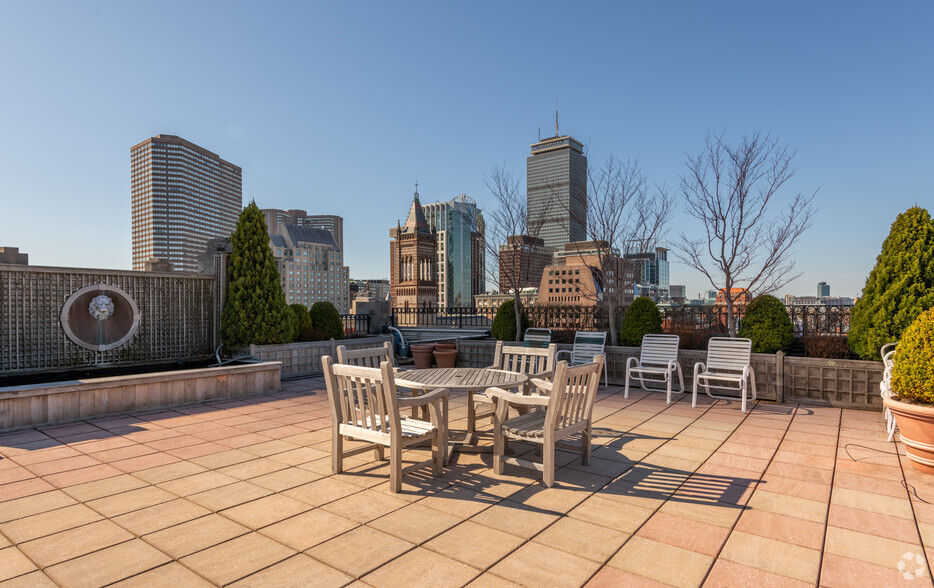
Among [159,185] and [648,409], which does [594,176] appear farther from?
[159,185]

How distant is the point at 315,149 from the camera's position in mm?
15398

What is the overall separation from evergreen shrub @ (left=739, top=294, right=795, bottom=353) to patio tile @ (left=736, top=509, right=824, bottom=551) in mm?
4689

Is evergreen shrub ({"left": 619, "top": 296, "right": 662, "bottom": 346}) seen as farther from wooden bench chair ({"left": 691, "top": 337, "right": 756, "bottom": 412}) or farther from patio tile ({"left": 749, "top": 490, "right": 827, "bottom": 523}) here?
patio tile ({"left": 749, "top": 490, "right": 827, "bottom": 523})

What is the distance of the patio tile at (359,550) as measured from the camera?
2223 mm

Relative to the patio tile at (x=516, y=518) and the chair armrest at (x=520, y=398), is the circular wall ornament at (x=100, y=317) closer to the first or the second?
the chair armrest at (x=520, y=398)

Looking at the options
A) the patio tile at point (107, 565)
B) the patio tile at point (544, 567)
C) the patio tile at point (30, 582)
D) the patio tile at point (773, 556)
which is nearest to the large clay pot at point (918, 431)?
the patio tile at point (773, 556)

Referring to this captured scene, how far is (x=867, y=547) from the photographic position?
2.43 meters

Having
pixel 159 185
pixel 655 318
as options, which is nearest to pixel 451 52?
pixel 655 318

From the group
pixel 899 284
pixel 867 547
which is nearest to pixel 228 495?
pixel 867 547

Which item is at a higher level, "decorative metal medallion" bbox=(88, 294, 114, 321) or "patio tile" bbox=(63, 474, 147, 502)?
"decorative metal medallion" bbox=(88, 294, 114, 321)

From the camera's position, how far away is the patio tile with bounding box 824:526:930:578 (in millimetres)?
2311

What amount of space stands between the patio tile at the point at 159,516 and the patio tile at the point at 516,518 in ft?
5.42

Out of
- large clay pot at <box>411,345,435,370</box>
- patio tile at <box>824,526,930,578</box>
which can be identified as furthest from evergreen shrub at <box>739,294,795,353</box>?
large clay pot at <box>411,345,435,370</box>

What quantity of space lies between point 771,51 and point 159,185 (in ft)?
389
